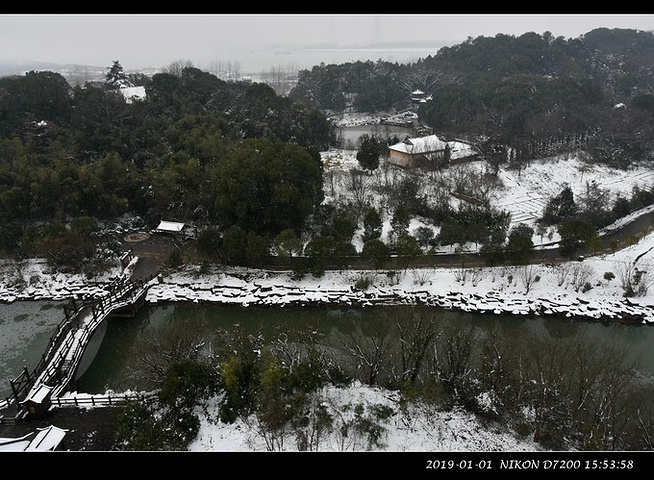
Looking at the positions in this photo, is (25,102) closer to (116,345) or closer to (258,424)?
(116,345)

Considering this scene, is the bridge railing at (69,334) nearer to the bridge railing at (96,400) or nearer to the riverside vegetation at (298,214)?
the bridge railing at (96,400)

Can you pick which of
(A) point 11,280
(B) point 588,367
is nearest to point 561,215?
(B) point 588,367

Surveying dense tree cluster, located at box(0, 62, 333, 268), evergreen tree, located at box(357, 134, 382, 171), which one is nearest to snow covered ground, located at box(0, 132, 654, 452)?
dense tree cluster, located at box(0, 62, 333, 268)

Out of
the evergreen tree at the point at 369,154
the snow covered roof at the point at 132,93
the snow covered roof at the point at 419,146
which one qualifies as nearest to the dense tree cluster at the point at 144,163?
the snow covered roof at the point at 132,93

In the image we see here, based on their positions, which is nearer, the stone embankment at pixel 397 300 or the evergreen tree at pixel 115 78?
the stone embankment at pixel 397 300

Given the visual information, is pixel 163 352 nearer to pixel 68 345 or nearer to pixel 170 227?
pixel 68 345
